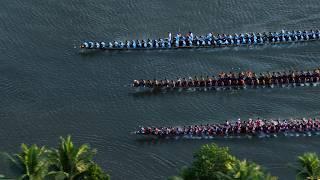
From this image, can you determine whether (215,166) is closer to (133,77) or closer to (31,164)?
(31,164)

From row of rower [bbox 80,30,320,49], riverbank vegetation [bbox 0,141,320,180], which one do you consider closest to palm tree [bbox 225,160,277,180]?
riverbank vegetation [bbox 0,141,320,180]

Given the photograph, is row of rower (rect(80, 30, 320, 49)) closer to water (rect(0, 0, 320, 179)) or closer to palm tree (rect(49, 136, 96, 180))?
water (rect(0, 0, 320, 179))

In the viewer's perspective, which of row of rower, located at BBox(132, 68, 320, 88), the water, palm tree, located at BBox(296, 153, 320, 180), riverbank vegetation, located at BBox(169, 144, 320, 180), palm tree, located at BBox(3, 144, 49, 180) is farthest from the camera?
row of rower, located at BBox(132, 68, 320, 88)

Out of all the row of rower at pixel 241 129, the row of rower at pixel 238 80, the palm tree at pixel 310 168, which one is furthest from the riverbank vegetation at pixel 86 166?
the row of rower at pixel 238 80

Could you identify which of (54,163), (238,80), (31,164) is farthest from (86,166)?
(238,80)

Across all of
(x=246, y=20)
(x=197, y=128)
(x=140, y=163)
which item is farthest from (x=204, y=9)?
(x=140, y=163)

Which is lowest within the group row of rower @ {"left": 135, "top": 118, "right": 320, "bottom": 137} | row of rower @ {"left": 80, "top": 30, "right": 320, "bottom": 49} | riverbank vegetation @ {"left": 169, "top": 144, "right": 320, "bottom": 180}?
riverbank vegetation @ {"left": 169, "top": 144, "right": 320, "bottom": 180}

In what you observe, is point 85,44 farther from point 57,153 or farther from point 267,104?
point 57,153
